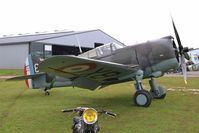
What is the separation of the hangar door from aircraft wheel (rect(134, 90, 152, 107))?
1441 inches

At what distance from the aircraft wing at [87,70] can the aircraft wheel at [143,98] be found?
0.73 metres

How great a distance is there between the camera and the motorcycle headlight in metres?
3.82

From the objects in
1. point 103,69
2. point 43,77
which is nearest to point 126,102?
point 103,69

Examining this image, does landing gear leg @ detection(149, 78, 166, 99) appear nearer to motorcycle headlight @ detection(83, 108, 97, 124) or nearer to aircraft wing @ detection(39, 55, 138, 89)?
aircraft wing @ detection(39, 55, 138, 89)

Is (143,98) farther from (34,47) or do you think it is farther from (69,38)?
(69,38)

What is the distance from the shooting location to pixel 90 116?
386 centimetres

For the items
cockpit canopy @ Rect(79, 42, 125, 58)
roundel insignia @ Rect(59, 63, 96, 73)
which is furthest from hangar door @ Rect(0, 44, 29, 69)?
roundel insignia @ Rect(59, 63, 96, 73)

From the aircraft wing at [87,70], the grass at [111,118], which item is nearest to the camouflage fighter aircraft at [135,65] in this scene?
the aircraft wing at [87,70]

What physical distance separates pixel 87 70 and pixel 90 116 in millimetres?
5127

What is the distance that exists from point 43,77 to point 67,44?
35794 millimetres

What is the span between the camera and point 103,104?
416 inches

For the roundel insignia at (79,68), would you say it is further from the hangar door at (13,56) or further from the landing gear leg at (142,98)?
the hangar door at (13,56)

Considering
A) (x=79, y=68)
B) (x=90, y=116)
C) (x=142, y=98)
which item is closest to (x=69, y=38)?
(x=142, y=98)

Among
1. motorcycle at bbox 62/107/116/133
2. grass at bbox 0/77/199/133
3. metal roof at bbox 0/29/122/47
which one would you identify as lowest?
grass at bbox 0/77/199/133
